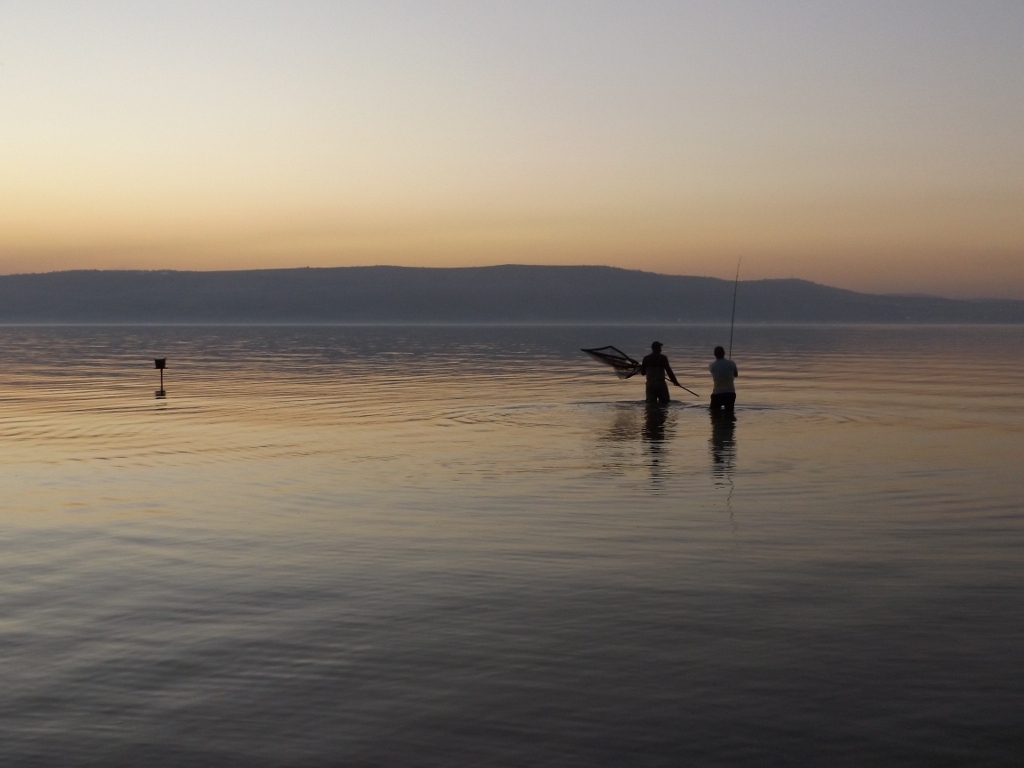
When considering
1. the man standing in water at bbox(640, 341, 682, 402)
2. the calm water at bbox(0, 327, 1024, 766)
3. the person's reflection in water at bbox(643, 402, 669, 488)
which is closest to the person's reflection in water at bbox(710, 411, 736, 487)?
the calm water at bbox(0, 327, 1024, 766)

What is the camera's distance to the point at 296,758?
22.0 ft

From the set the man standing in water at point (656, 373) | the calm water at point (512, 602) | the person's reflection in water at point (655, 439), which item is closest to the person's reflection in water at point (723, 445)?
the calm water at point (512, 602)

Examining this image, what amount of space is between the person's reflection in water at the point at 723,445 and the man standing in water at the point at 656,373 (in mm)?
2911

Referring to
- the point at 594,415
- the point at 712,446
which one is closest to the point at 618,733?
the point at 712,446

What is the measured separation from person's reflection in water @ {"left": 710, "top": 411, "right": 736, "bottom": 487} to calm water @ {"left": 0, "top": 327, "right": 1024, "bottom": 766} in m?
0.14

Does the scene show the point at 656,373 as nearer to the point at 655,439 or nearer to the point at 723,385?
the point at 723,385

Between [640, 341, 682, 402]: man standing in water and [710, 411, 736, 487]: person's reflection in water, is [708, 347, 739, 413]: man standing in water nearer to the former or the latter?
[710, 411, 736, 487]: person's reflection in water

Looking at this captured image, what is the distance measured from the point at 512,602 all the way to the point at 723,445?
1364cm

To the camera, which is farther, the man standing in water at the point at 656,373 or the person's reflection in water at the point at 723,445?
the man standing in water at the point at 656,373

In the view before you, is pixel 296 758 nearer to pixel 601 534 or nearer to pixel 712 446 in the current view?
pixel 601 534

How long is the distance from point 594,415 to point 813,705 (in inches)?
919

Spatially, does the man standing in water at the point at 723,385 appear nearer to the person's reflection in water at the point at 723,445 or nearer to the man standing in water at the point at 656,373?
the person's reflection in water at the point at 723,445

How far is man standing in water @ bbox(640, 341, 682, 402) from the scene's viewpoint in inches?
1267

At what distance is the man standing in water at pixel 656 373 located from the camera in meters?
32.2
